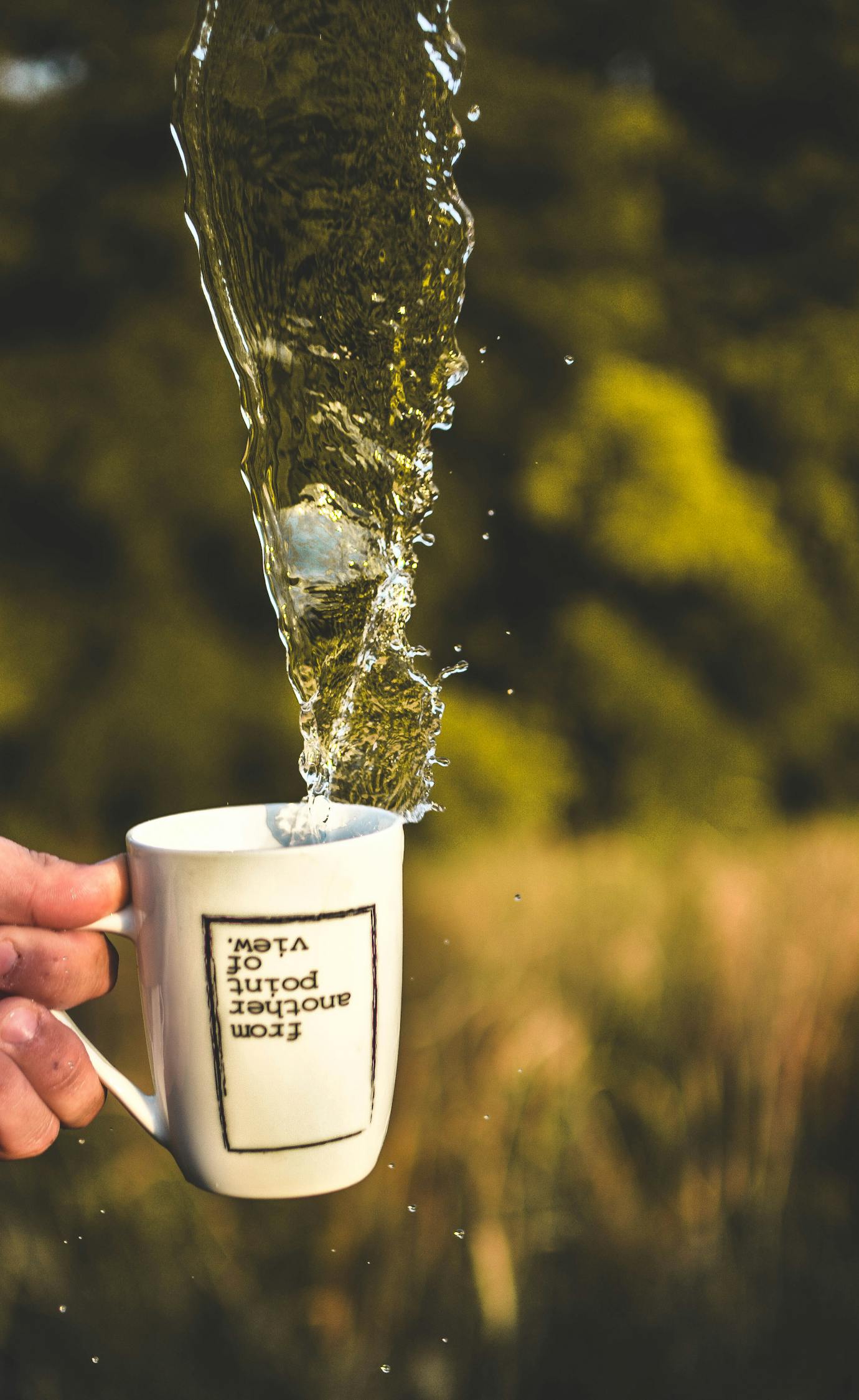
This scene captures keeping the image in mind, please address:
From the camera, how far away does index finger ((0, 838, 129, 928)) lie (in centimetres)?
63

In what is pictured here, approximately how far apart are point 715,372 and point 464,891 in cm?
59

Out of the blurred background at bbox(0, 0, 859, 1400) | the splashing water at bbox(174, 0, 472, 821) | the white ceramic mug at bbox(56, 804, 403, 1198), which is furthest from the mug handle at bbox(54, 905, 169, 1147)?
the blurred background at bbox(0, 0, 859, 1400)

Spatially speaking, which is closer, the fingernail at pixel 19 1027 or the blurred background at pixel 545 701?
the fingernail at pixel 19 1027

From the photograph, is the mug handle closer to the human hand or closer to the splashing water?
the human hand

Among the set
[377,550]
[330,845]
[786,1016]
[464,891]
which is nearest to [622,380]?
[377,550]

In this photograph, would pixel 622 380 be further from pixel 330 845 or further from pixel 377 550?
pixel 330 845

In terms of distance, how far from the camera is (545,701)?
3.96ft

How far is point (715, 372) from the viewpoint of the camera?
4.02 feet

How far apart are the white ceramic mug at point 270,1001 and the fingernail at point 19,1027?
2.6 inches

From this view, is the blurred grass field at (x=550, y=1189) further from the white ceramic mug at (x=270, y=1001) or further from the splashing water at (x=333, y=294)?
the white ceramic mug at (x=270, y=1001)

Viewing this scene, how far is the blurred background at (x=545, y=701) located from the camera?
1.20m

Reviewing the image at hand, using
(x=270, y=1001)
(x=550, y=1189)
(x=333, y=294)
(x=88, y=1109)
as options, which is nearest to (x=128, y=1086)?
(x=88, y=1109)

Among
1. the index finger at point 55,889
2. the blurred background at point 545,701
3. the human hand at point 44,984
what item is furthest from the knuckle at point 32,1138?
the blurred background at point 545,701

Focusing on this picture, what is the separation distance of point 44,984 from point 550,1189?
0.73 m
